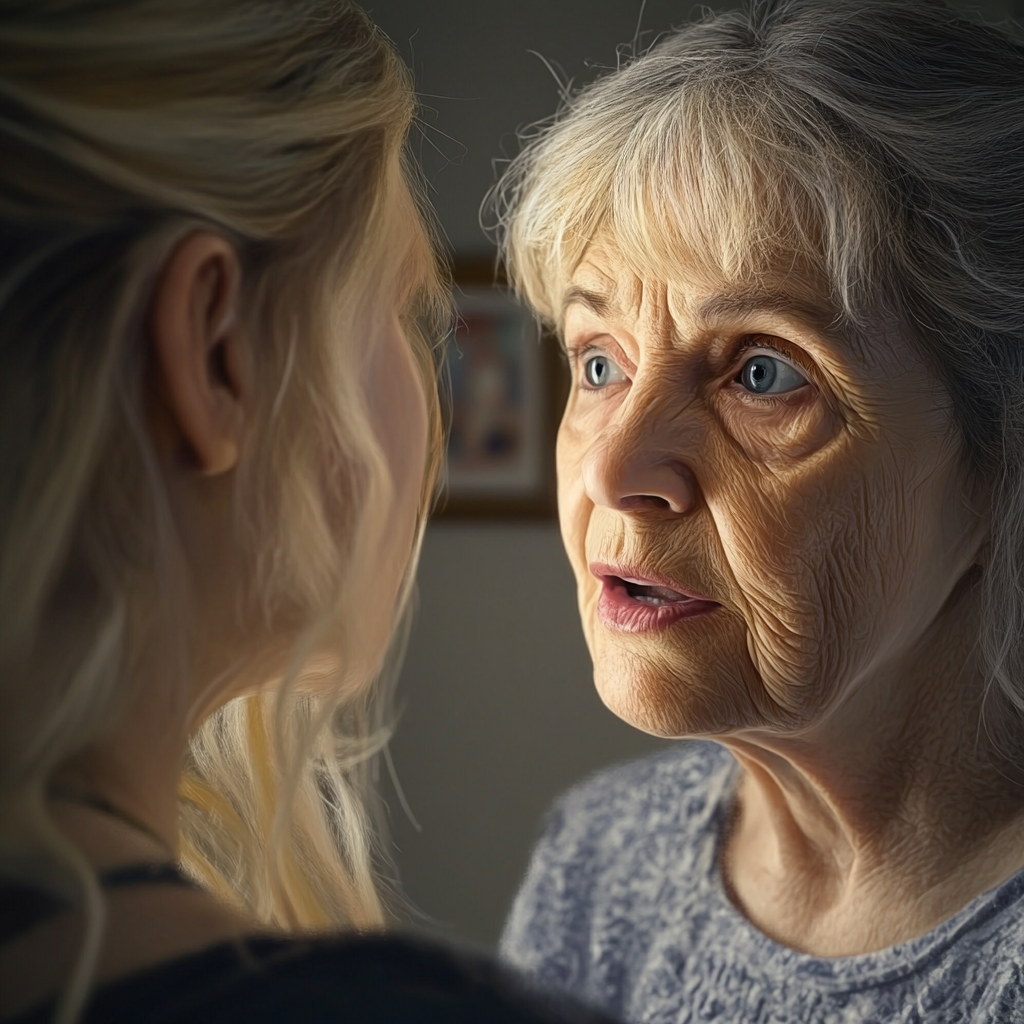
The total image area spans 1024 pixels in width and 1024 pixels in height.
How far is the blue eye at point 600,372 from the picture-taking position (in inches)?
43.6

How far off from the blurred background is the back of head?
2.44 m

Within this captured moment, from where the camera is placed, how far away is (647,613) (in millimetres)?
977

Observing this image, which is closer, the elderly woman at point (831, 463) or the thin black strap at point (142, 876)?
the thin black strap at point (142, 876)

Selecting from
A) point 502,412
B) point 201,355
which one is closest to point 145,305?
point 201,355

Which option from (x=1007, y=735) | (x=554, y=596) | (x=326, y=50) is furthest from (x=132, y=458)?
(x=554, y=596)

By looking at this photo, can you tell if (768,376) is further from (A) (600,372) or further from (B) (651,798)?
(B) (651,798)

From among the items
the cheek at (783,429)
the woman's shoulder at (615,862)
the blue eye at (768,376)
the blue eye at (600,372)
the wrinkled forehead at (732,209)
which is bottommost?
the woman's shoulder at (615,862)

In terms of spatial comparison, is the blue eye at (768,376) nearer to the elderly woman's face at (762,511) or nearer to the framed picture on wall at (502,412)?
the elderly woman's face at (762,511)

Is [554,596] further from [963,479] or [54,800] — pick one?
[54,800]

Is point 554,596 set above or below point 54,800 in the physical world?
below

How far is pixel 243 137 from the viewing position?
0.61 metres

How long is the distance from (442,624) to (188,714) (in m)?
2.55

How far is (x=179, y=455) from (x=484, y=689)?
8.67 feet

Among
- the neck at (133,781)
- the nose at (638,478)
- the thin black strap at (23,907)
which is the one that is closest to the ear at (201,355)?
the neck at (133,781)
